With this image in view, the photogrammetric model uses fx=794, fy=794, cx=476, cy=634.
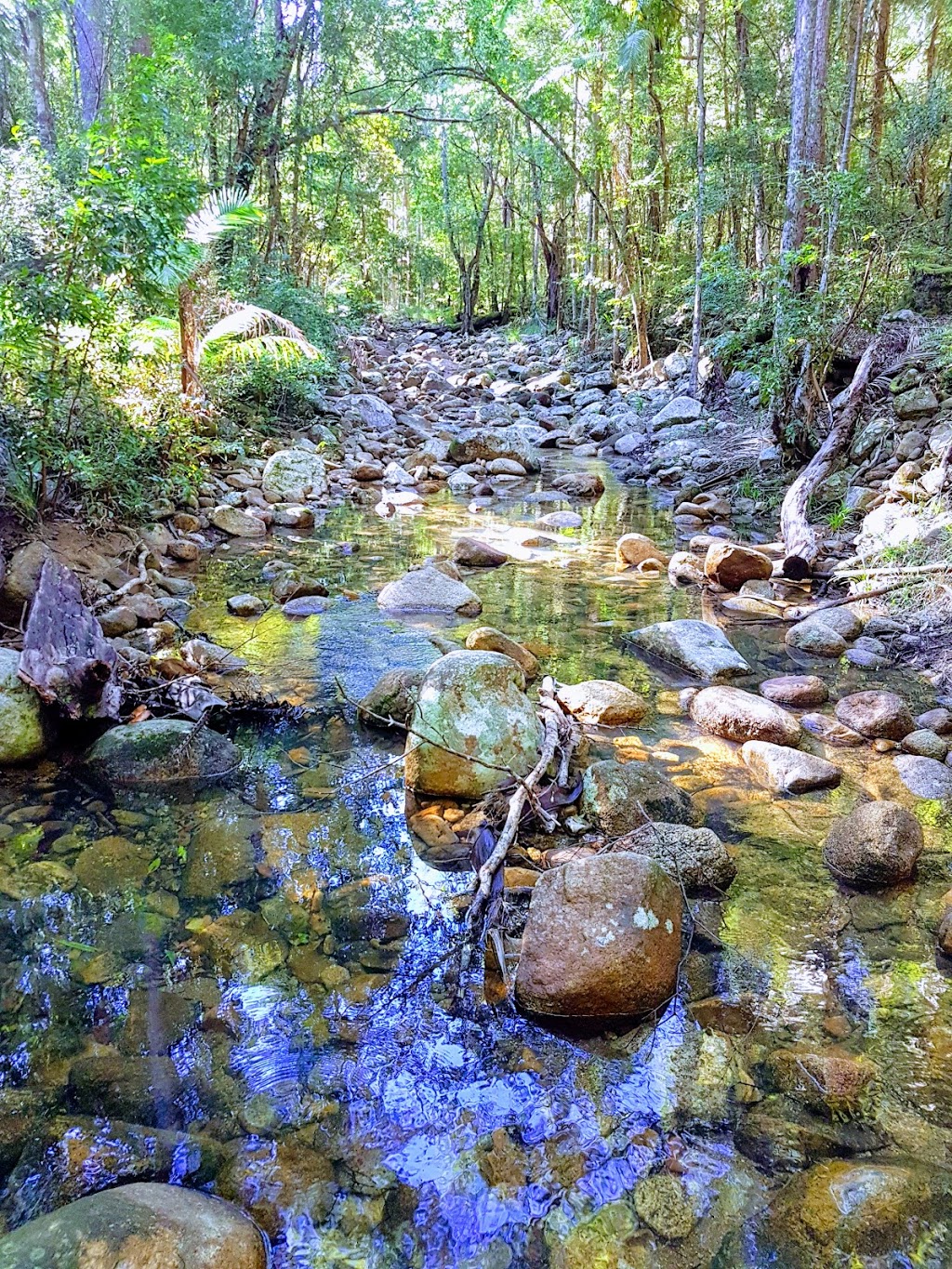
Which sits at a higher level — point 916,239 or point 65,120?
point 65,120

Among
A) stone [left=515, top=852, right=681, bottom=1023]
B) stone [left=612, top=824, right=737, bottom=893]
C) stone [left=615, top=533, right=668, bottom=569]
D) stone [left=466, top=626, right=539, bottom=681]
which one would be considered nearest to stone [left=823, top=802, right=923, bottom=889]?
stone [left=612, top=824, right=737, bottom=893]

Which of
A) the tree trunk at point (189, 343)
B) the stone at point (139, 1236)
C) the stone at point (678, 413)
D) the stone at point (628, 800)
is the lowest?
the stone at point (628, 800)

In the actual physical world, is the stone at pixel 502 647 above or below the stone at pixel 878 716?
above

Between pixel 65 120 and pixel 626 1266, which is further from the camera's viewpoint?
pixel 65 120

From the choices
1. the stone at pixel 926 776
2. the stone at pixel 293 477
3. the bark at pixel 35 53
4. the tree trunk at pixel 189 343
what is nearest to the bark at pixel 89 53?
the bark at pixel 35 53

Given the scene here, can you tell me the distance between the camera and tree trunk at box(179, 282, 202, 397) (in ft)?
31.0

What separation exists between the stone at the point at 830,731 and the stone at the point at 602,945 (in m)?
2.19

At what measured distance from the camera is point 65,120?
15.1 metres

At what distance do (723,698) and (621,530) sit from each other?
17.6ft

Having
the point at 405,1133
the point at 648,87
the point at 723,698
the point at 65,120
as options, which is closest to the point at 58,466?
the point at 723,698

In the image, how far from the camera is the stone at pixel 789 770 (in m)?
3.87

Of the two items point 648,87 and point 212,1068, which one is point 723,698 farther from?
point 648,87

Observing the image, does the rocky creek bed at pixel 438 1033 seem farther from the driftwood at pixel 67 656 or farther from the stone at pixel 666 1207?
the driftwood at pixel 67 656

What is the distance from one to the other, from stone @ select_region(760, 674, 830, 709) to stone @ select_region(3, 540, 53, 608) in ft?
14.6
